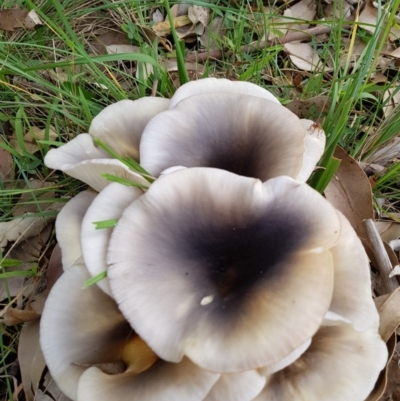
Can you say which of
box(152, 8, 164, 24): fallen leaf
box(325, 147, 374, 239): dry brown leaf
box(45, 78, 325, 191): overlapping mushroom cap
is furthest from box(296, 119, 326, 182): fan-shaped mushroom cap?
box(152, 8, 164, 24): fallen leaf

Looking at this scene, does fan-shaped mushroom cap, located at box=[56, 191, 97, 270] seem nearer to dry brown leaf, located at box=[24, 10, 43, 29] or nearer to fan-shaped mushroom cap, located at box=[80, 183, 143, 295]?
fan-shaped mushroom cap, located at box=[80, 183, 143, 295]

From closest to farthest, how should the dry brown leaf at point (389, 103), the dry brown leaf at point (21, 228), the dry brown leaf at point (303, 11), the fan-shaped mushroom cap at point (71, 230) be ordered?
the fan-shaped mushroom cap at point (71, 230)
the dry brown leaf at point (21, 228)
the dry brown leaf at point (389, 103)
the dry brown leaf at point (303, 11)

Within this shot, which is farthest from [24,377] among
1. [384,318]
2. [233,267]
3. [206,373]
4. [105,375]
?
[384,318]

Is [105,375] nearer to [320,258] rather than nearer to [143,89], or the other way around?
[320,258]

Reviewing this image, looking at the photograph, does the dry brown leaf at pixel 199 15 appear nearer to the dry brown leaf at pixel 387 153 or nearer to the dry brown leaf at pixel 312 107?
the dry brown leaf at pixel 312 107

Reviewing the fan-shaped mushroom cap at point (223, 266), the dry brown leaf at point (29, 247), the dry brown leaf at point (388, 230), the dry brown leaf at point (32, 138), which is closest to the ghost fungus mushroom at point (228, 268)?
the fan-shaped mushroom cap at point (223, 266)

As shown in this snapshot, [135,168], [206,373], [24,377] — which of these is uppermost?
[135,168]

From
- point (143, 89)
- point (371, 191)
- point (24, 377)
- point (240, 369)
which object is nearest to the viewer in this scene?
point (240, 369)

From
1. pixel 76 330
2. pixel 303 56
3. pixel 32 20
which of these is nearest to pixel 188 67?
pixel 303 56
